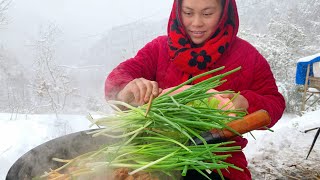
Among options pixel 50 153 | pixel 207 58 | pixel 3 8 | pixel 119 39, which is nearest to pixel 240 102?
pixel 207 58

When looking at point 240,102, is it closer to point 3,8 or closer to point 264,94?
point 264,94

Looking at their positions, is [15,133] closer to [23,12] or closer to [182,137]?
[182,137]

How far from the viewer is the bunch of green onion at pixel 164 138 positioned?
3.53 ft

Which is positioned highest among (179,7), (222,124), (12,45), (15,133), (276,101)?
(179,7)

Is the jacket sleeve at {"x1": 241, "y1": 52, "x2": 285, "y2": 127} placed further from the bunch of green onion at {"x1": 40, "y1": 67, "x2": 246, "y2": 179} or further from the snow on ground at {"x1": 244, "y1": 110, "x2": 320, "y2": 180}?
the snow on ground at {"x1": 244, "y1": 110, "x2": 320, "y2": 180}

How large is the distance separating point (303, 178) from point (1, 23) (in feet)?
65.2

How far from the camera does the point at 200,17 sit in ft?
6.24

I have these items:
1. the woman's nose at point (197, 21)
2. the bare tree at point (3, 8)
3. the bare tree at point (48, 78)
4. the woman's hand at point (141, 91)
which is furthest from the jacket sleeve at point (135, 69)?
the bare tree at point (48, 78)

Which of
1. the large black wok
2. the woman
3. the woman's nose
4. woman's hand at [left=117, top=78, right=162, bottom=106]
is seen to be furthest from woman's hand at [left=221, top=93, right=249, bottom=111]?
the large black wok

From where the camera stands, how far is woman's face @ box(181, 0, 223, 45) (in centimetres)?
184

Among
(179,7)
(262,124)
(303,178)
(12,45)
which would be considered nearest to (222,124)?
(262,124)

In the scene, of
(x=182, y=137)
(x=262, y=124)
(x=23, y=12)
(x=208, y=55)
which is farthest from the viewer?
(x=23, y=12)

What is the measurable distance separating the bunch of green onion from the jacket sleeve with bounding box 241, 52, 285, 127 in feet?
1.61

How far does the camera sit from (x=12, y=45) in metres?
37.0
